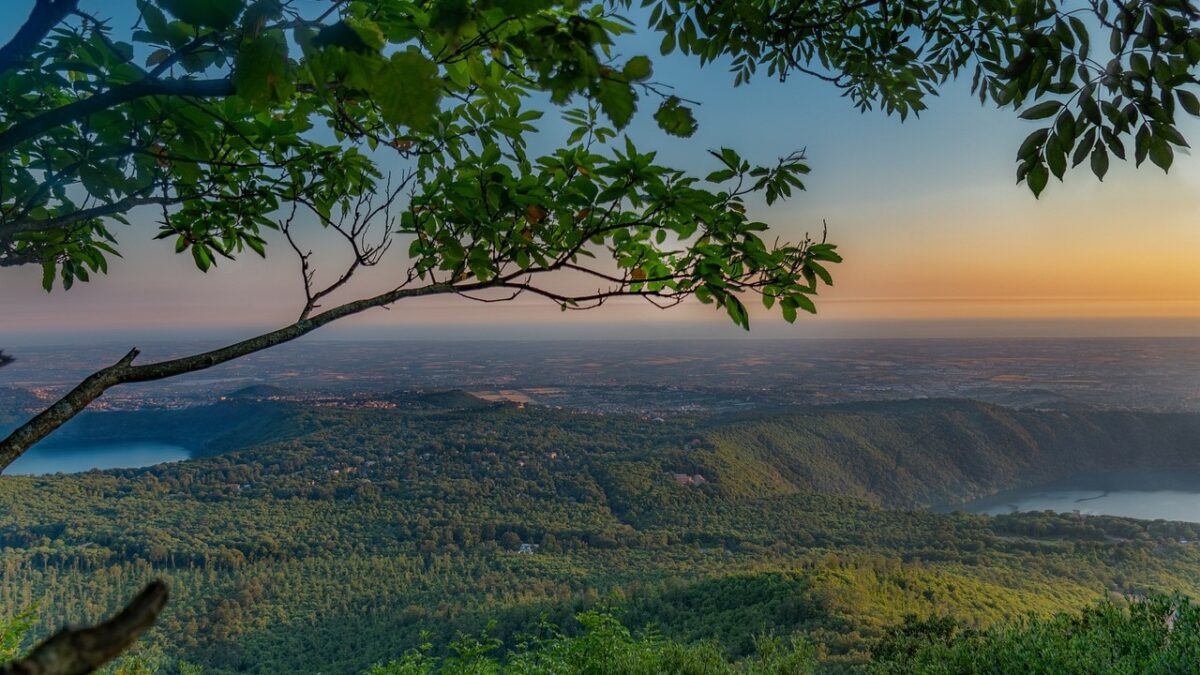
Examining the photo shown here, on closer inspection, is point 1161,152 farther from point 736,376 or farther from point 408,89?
point 736,376

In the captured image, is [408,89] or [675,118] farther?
[675,118]

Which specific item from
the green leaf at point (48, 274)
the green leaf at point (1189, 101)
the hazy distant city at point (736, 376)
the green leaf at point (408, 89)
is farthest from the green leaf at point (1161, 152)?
the hazy distant city at point (736, 376)

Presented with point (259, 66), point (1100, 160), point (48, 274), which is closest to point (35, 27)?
point (259, 66)

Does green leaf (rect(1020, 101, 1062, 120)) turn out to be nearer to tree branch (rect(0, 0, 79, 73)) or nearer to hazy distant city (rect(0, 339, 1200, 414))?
tree branch (rect(0, 0, 79, 73))

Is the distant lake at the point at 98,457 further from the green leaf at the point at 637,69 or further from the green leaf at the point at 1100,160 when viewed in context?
the green leaf at the point at 1100,160

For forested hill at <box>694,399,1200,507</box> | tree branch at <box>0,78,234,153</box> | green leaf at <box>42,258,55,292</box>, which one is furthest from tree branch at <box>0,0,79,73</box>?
forested hill at <box>694,399,1200,507</box>

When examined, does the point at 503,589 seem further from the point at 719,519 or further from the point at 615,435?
the point at 615,435
